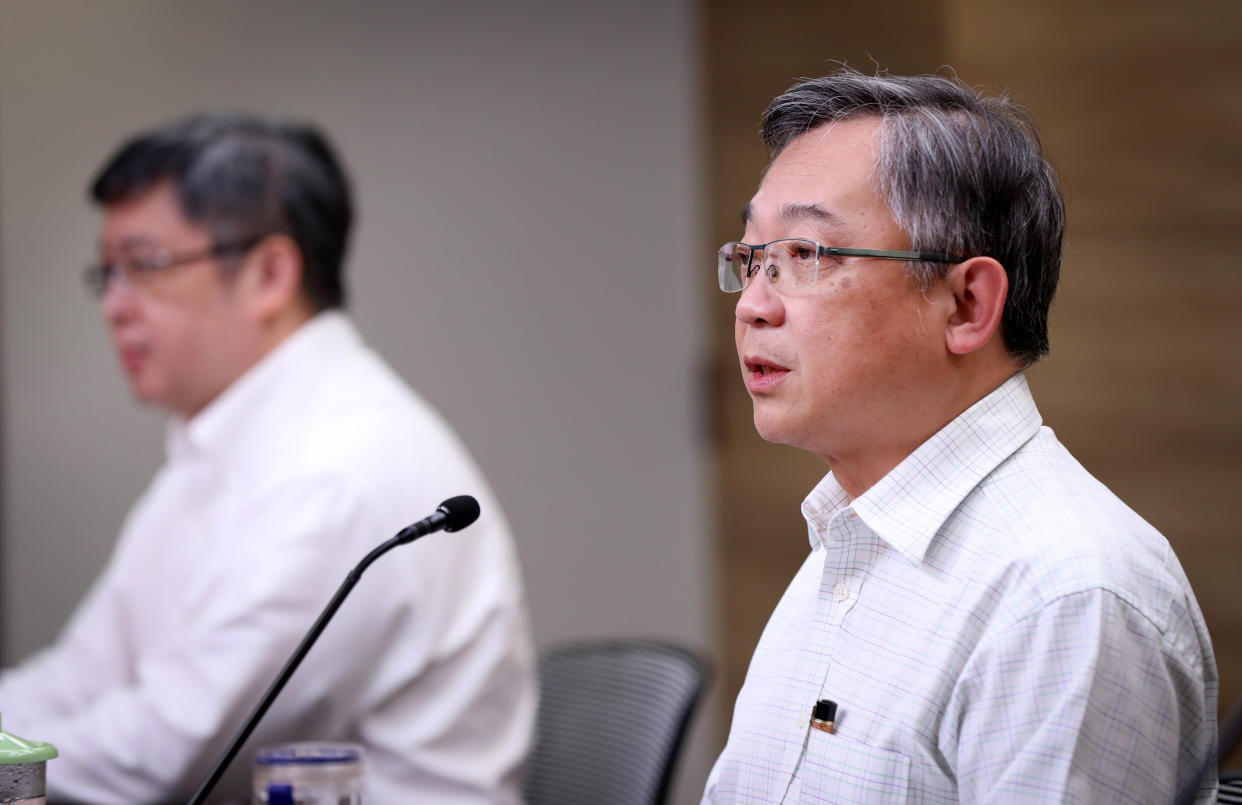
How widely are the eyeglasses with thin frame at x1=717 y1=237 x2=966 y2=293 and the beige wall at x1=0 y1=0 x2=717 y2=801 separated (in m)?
2.28

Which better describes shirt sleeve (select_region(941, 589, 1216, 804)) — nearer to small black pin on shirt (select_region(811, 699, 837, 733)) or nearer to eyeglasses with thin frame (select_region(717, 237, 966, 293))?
small black pin on shirt (select_region(811, 699, 837, 733))

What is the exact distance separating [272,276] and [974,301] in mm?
1293

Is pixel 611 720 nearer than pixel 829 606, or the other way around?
pixel 829 606

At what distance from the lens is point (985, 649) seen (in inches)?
35.3

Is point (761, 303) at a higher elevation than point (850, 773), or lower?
higher

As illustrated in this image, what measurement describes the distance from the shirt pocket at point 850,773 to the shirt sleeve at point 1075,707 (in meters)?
0.05

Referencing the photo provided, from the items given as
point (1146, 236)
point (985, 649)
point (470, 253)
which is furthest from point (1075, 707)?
point (470, 253)

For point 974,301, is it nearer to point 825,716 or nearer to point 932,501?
point 932,501

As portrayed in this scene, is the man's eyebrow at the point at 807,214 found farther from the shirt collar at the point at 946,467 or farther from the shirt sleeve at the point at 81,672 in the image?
the shirt sleeve at the point at 81,672

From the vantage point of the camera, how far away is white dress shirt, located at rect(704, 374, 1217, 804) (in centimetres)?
86

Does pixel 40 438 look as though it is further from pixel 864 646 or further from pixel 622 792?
pixel 864 646

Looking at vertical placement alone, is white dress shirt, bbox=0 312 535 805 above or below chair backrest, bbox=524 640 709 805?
above

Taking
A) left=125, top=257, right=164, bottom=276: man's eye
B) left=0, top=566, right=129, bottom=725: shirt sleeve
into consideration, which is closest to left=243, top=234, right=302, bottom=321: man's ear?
left=125, top=257, right=164, bottom=276: man's eye

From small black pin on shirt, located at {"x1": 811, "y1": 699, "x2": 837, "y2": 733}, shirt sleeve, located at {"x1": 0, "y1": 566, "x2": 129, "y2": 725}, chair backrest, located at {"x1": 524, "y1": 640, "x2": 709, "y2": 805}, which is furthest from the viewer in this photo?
shirt sleeve, located at {"x1": 0, "y1": 566, "x2": 129, "y2": 725}
